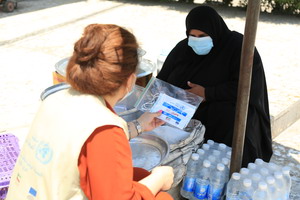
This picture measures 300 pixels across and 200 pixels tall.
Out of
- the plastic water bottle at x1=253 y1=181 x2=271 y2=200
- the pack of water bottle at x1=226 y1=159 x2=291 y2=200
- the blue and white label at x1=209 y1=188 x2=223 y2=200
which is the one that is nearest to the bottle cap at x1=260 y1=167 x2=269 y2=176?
the pack of water bottle at x1=226 y1=159 x2=291 y2=200

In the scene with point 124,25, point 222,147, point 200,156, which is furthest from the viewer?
point 124,25

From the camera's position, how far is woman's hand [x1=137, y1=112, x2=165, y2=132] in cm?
232

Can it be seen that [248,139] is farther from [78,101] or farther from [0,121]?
[0,121]

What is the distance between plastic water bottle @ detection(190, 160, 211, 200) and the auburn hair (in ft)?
3.55

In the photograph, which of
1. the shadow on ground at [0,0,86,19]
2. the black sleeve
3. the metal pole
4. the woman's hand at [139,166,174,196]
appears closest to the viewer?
the woman's hand at [139,166,174,196]

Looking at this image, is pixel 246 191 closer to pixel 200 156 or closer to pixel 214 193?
pixel 214 193

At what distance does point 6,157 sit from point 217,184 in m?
1.34

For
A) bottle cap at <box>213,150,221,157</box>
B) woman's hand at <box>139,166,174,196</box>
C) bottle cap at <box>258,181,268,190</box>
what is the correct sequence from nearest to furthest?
woman's hand at <box>139,166,174,196</box> → bottle cap at <box>258,181,268,190</box> → bottle cap at <box>213,150,221,157</box>

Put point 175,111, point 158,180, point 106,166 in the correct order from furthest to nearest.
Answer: point 175,111, point 158,180, point 106,166

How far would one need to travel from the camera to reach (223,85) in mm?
2941

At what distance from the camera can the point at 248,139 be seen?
2.85 m

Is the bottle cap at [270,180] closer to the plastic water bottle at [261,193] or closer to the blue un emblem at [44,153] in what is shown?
the plastic water bottle at [261,193]

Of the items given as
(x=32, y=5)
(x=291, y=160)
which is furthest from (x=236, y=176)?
(x=32, y=5)

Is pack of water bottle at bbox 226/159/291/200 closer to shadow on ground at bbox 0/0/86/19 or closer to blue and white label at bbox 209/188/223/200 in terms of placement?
blue and white label at bbox 209/188/223/200
